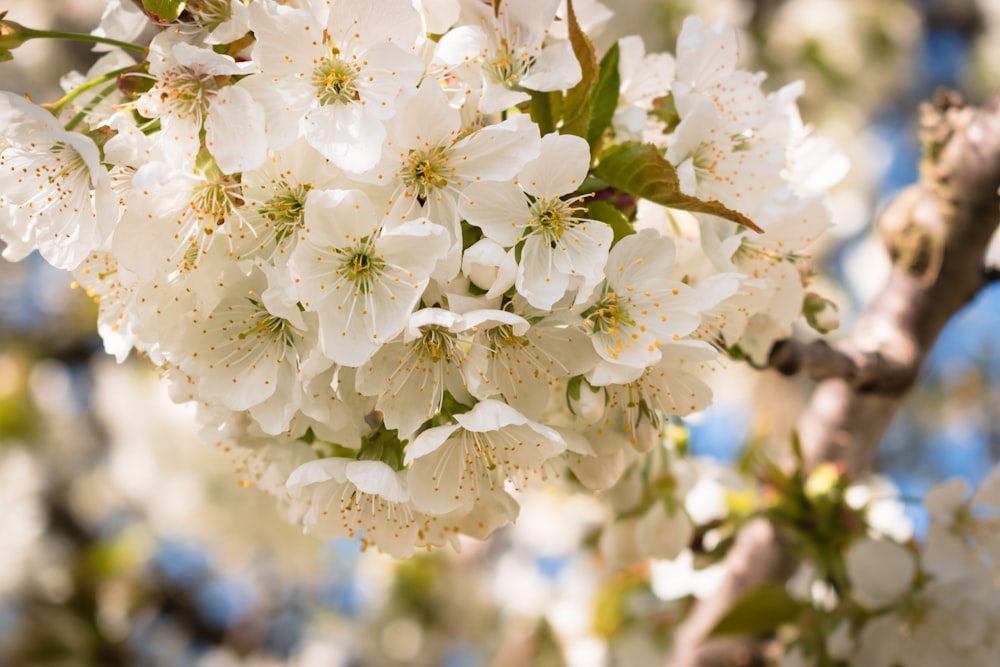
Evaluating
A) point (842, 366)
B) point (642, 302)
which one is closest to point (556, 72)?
point (642, 302)

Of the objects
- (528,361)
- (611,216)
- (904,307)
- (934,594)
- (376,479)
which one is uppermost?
(611,216)

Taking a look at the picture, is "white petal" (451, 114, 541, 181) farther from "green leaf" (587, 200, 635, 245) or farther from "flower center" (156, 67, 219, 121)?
"flower center" (156, 67, 219, 121)

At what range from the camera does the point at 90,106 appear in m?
0.94

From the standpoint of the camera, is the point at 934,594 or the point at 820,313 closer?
the point at 820,313

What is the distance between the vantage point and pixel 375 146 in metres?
0.79

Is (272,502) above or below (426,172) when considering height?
below

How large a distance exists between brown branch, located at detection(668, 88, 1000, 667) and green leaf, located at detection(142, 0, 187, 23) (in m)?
0.88

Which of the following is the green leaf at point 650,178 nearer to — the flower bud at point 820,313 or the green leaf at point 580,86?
the green leaf at point 580,86

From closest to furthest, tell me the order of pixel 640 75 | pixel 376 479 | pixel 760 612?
pixel 376 479 < pixel 640 75 < pixel 760 612

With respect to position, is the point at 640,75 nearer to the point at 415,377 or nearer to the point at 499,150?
the point at 499,150

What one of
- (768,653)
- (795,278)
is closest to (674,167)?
(795,278)

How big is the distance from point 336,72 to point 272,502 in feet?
7.81

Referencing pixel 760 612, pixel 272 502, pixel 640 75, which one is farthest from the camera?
pixel 272 502

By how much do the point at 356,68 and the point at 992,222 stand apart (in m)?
1.09
